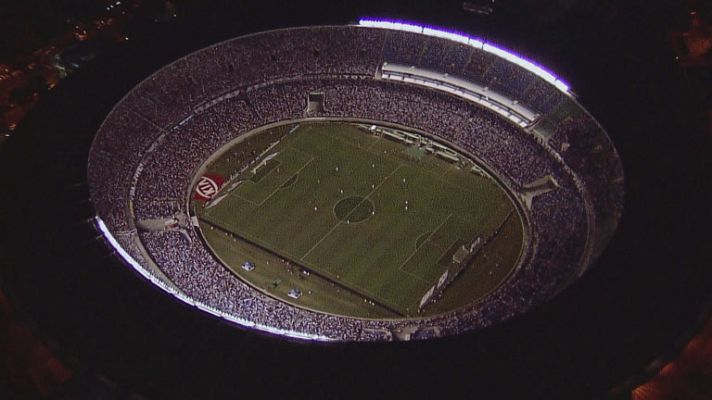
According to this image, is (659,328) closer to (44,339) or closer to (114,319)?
(114,319)

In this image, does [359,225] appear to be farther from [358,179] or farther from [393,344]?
[393,344]

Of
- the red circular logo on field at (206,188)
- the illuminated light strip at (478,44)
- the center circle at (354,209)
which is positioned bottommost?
the red circular logo on field at (206,188)

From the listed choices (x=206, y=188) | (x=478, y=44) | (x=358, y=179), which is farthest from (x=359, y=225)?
(x=478, y=44)

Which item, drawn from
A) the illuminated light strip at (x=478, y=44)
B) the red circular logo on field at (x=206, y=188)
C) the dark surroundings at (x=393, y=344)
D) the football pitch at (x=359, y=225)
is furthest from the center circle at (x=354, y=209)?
the dark surroundings at (x=393, y=344)

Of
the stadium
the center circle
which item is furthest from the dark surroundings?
the center circle

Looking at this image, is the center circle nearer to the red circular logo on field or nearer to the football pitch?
the football pitch

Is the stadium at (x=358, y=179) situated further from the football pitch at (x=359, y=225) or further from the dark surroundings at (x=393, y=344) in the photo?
the dark surroundings at (x=393, y=344)
